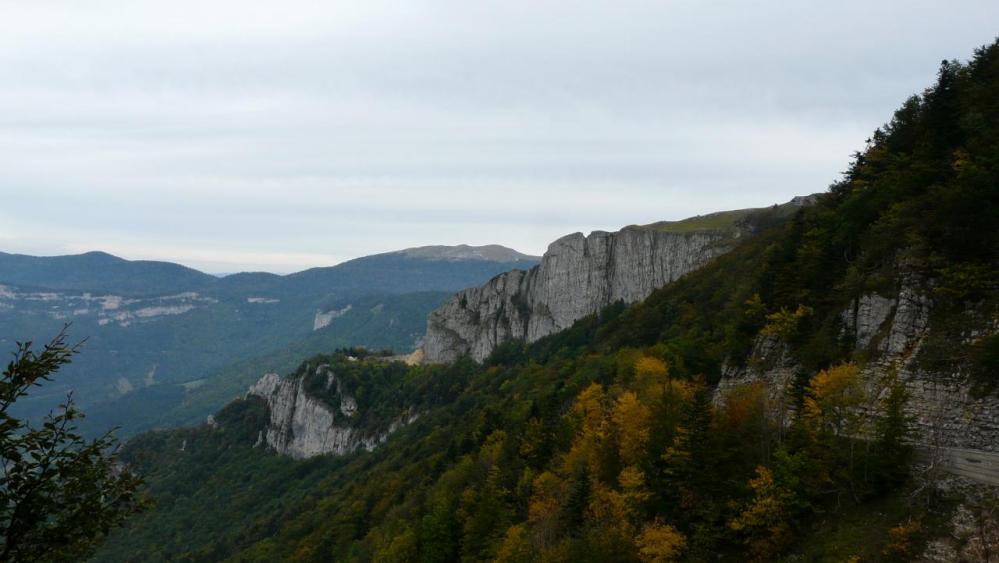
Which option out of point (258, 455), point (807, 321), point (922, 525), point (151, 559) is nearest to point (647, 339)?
point (807, 321)

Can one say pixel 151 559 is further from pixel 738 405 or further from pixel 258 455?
pixel 738 405

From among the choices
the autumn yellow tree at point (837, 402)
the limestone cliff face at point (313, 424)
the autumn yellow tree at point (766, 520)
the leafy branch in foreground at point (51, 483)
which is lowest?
the limestone cliff face at point (313, 424)

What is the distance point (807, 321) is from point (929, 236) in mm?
6934

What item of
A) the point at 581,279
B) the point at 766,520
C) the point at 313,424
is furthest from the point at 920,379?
the point at 313,424

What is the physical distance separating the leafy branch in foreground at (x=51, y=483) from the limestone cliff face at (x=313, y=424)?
118m

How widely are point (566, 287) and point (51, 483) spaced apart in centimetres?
11788

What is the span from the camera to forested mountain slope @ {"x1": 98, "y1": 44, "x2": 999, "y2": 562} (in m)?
23.5

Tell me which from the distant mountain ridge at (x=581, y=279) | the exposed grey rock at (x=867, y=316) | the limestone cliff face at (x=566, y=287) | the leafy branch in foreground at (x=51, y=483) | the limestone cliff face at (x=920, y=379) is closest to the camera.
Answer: the leafy branch in foreground at (x=51, y=483)

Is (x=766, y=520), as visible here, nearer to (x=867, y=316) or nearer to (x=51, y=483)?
(x=867, y=316)

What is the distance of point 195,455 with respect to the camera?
152m

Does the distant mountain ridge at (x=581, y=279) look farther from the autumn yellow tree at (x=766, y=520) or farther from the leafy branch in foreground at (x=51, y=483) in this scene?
the leafy branch in foreground at (x=51, y=483)

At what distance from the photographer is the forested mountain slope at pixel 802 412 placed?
76.9 feet

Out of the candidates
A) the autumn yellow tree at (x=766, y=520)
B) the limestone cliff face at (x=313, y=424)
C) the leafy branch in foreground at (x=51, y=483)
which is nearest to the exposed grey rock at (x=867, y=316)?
the autumn yellow tree at (x=766, y=520)

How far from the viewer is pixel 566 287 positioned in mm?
127750
